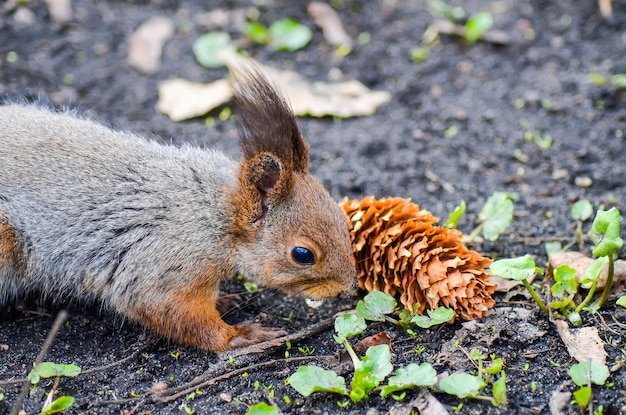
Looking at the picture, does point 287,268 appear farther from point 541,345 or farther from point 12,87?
point 12,87

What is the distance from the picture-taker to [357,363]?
313 cm

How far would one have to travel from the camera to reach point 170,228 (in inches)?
146

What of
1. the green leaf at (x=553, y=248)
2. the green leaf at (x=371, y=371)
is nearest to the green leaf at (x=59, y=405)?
the green leaf at (x=371, y=371)

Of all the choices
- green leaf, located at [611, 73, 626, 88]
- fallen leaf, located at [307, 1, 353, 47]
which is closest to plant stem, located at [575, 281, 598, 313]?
green leaf, located at [611, 73, 626, 88]

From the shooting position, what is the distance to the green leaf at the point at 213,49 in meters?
5.88

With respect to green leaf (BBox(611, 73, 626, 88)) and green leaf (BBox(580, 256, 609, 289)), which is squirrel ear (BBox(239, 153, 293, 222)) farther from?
green leaf (BBox(611, 73, 626, 88))

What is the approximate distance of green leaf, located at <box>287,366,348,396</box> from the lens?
3027 millimetres

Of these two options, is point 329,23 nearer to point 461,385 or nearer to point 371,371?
point 371,371

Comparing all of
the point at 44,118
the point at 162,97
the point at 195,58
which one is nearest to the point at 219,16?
the point at 195,58

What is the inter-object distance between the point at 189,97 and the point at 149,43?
829mm

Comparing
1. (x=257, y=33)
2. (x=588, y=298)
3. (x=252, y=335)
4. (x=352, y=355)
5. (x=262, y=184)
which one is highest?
(x=262, y=184)

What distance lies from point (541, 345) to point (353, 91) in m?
2.80

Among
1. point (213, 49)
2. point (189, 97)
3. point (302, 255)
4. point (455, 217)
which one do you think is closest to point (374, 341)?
point (302, 255)

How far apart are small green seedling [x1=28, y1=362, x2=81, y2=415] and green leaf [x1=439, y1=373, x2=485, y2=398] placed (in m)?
1.48
